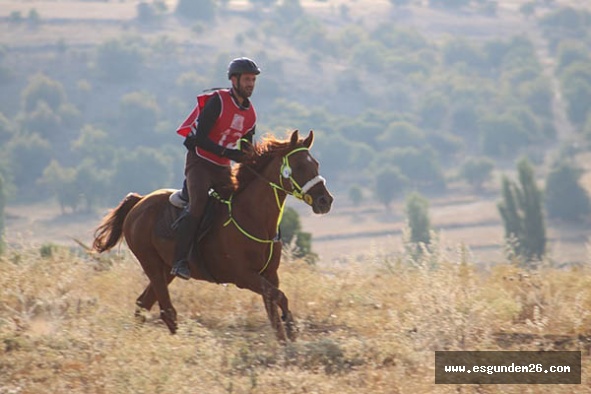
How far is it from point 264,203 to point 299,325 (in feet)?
4.20

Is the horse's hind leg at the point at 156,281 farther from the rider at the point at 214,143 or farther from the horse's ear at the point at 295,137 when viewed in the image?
the horse's ear at the point at 295,137

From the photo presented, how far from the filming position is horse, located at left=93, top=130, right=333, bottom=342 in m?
9.60

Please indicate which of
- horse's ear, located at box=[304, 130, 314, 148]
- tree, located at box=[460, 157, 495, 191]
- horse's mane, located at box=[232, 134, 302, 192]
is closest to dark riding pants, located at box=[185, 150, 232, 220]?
horse's mane, located at box=[232, 134, 302, 192]

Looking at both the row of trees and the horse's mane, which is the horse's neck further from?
the row of trees

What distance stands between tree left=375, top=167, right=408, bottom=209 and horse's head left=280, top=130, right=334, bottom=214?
157768mm

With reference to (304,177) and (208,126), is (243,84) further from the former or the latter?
(304,177)

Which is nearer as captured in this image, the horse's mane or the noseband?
the noseband

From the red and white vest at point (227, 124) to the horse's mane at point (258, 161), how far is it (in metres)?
0.22

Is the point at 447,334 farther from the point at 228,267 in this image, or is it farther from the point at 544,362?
the point at 228,267

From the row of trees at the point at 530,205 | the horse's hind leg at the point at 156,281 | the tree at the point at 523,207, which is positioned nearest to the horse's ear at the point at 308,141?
the horse's hind leg at the point at 156,281

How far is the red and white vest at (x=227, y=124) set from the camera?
399 inches

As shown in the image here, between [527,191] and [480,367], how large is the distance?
10989 cm

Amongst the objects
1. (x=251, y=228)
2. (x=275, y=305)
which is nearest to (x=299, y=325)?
(x=275, y=305)

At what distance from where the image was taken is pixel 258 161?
404 inches
